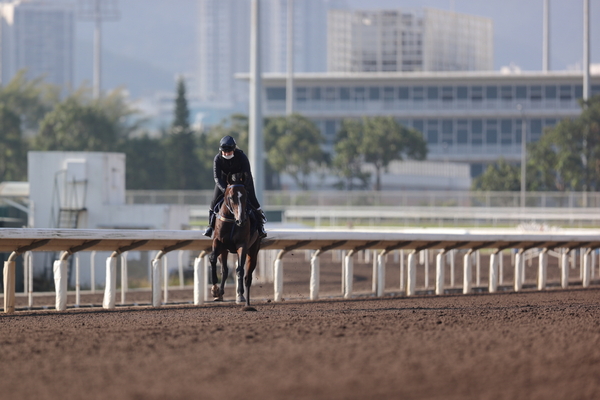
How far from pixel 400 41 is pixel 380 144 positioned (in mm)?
57464

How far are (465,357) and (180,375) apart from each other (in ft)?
6.50

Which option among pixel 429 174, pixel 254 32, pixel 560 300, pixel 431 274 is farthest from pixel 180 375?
pixel 429 174

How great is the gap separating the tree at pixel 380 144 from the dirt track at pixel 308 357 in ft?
176

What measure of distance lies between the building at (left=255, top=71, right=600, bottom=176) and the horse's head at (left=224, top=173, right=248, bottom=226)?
236 feet

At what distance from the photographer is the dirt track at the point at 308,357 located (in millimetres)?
5656

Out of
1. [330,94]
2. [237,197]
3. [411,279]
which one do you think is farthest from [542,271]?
[330,94]

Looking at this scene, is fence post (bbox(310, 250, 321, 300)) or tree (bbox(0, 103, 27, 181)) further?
tree (bbox(0, 103, 27, 181))

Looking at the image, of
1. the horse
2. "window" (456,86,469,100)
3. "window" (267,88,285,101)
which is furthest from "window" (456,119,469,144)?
the horse

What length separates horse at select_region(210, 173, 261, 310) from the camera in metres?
11.2

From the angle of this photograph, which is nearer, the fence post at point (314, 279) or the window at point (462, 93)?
the fence post at point (314, 279)

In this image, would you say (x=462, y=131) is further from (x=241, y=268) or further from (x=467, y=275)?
(x=241, y=268)

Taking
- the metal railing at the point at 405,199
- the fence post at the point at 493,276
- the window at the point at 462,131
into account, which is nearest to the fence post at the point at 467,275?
the fence post at the point at 493,276

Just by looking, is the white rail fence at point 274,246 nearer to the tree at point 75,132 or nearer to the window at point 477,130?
the tree at point 75,132

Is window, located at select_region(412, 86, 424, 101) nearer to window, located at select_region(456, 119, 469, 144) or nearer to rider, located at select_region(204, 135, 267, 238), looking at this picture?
window, located at select_region(456, 119, 469, 144)
